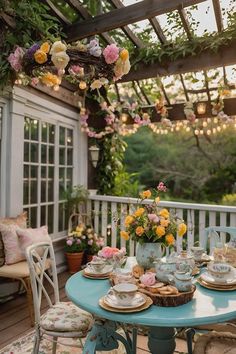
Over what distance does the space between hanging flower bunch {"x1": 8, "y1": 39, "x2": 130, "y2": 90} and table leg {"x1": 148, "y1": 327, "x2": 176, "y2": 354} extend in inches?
70.6

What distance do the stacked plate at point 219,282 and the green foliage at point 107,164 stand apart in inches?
141

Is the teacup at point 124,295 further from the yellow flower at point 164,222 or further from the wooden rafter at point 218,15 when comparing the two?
the wooden rafter at point 218,15

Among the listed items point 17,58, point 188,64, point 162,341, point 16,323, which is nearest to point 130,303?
point 162,341

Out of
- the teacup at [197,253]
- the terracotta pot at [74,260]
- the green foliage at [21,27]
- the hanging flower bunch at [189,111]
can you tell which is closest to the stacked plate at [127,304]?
the teacup at [197,253]

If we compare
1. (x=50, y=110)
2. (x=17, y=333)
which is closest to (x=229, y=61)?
(x=50, y=110)

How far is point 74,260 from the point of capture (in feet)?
15.1

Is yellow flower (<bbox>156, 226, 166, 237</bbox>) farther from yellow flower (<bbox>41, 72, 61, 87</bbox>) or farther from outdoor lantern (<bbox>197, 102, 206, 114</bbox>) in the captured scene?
outdoor lantern (<bbox>197, 102, 206, 114</bbox>)

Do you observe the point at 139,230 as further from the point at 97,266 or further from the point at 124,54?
the point at 124,54

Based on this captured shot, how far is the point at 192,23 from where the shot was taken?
374 centimetres

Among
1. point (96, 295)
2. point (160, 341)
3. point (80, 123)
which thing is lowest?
point (160, 341)

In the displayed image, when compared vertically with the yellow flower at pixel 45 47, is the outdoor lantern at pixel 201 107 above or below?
above

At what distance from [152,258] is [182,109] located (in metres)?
3.44

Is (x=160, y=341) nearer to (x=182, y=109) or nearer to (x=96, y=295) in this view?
(x=96, y=295)

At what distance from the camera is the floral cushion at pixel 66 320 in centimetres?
197
